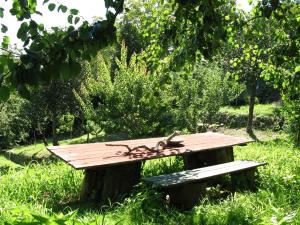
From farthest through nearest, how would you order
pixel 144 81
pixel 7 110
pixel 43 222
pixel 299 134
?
1. pixel 7 110
2. pixel 144 81
3. pixel 299 134
4. pixel 43 222

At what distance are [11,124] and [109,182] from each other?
62.3 ft

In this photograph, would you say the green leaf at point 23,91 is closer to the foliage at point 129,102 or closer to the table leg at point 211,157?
the table leg at point 211,157

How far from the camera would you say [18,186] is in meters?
6.32

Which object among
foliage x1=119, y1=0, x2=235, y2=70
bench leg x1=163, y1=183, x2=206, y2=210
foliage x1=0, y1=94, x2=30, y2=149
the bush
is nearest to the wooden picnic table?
bench leg x1=163, y1=183, x2=206, y2=210

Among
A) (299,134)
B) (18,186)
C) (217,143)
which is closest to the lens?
(18,186)

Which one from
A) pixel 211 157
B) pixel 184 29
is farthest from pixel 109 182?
pixel 184 29

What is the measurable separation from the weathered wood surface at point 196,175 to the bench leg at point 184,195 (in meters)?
0.12

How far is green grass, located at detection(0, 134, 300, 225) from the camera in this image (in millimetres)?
4367

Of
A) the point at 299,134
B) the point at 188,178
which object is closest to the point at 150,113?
the point at 299,134

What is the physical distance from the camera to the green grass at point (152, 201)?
437cm

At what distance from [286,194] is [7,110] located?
2063 cm

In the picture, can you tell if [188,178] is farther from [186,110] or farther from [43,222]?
[186,110]

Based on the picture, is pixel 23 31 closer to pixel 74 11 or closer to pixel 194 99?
pixel 74 11

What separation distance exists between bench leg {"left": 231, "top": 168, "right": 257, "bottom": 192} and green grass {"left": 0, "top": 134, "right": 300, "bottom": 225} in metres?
0.14
